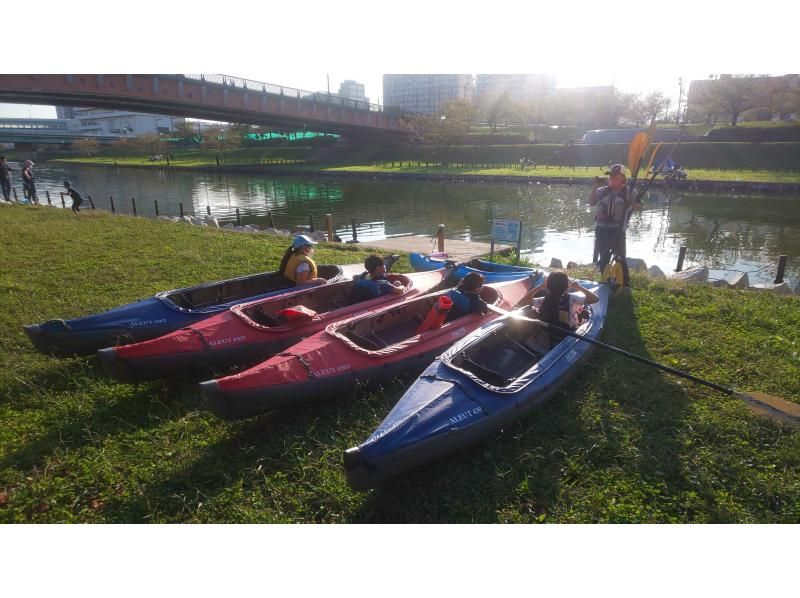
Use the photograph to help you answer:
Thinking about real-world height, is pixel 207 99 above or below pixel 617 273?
above

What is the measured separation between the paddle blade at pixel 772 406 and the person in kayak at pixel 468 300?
288cm

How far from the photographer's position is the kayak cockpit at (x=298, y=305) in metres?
6.34

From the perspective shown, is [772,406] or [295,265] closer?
[772,406]

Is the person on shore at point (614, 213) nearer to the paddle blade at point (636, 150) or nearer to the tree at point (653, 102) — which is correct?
the paddle blade at point (636, 150)

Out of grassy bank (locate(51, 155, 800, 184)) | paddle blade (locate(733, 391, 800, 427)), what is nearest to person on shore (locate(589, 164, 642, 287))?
paddle blade (locate(733, 391, 800, 427))

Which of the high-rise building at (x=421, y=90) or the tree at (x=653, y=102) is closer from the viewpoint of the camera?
Answer: the tree at (x=653, y=102)

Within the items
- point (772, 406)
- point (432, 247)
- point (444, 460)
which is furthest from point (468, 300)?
point (432, 247)

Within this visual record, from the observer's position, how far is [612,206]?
8398 millimetres

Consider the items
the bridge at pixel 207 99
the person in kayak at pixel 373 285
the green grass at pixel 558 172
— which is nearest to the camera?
the person in kayak at pixel 373 285

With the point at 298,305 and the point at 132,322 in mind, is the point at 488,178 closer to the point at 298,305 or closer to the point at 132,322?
the point at 298,305

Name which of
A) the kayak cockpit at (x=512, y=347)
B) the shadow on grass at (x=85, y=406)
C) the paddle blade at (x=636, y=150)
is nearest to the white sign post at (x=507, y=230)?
the paddle blade at (x=636, y=150)

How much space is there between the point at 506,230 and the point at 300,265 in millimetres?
5352

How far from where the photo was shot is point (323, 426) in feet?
16.3

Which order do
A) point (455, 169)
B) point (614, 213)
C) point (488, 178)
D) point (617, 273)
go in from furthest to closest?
point (455, 169), point (488, 178), point (617, 273), point (614, 213)
